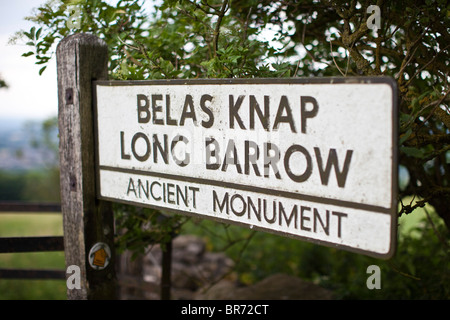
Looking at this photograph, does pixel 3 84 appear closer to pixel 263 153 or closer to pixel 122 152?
pixel 122 152

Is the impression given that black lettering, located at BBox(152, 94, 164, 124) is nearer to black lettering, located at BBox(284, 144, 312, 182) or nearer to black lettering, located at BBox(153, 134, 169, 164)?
black lettering, located at BBox(153, 134, 169, 164)

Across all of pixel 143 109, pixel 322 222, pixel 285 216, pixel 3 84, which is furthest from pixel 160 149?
pixel 3 84

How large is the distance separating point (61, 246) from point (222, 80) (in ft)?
4.56

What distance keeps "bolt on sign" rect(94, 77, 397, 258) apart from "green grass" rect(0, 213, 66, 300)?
5.71 ft

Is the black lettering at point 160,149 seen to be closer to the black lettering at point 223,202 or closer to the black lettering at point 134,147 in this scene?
the black lettering at point 134,147

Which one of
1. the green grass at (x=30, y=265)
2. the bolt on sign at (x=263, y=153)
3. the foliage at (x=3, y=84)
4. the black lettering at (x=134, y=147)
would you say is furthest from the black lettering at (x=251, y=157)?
the foliage at (x=3, y=84)

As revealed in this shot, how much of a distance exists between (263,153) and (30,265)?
6.54m

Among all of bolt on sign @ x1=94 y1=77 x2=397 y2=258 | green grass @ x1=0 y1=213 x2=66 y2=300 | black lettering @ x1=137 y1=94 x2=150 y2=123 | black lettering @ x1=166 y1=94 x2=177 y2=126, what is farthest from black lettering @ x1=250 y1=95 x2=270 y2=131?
green grass @ x1=0 y1=213 x2=66 y2=300

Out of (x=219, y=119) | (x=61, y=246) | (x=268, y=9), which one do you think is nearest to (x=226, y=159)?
(x=219, y=119)

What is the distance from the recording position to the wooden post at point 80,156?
2.18m

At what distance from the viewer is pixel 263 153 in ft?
5.45

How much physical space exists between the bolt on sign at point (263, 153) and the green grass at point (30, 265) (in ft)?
5.71
